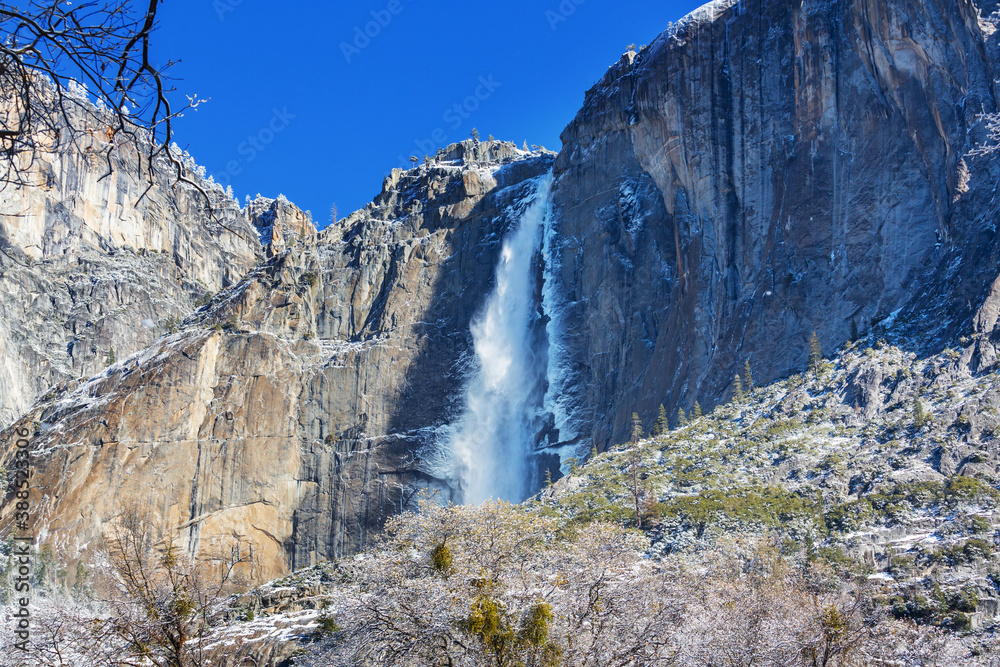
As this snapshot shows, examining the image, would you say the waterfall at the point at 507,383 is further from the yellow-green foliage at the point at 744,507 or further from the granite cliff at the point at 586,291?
the yellow-green foliage at the point at 744,507

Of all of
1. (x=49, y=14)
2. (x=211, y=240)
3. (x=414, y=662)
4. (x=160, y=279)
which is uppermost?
(x=211, y=240)

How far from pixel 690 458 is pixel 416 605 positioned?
37.5m

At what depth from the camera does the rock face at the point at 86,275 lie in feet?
336

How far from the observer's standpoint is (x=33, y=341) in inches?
4080

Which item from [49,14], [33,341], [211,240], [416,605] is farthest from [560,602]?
[211,240]

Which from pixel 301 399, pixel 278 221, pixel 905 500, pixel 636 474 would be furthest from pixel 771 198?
pixel 278 221

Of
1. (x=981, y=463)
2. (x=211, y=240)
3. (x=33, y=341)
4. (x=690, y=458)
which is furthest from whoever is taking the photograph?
(x=211, y=240)

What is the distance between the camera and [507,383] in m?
88.9

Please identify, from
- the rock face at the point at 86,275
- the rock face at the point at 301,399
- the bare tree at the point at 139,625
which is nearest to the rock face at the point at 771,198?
the rock face at the point at 301,399

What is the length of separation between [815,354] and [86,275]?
92.3 m

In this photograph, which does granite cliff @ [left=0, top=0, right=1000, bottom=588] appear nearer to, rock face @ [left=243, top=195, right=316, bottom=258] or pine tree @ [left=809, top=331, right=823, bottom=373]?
pine tree @ [left=809, top=331, right=823, bottom=373]

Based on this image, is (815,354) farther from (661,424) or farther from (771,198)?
(771,198)

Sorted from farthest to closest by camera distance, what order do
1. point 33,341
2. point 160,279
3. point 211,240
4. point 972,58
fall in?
point 211,240, point 160,279, point 33,341, point 972,58

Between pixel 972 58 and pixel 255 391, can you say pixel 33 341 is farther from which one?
pixel 972 58
